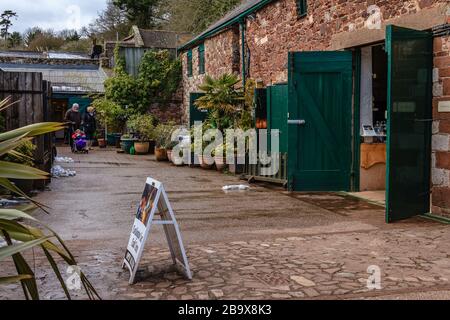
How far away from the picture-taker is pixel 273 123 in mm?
11203

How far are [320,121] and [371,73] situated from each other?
1329mm

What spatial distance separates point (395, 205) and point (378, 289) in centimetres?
317

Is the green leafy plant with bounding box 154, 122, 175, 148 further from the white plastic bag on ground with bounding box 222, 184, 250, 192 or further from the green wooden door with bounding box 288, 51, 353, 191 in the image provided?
the green wooden door with bounding box 288, 51, 353, 191

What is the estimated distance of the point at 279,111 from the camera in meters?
11.0

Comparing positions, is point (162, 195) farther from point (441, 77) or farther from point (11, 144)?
point (441, 77)

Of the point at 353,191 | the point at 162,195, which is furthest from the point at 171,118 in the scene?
the point at 162,195

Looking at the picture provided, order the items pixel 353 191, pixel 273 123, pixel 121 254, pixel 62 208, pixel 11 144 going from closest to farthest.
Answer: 1. pixel 11 144
2. pixel 121 254
3. pixel 62 208
4. pixel 353 191
5. pixel 273 123

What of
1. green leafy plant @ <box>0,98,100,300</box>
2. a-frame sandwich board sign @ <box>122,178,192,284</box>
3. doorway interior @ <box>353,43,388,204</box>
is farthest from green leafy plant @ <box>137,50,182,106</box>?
green leafy plant @ <box>0,98,100,300</box>

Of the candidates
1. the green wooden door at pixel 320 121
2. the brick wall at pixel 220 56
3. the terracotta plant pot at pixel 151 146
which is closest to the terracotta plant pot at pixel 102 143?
the terracotta plant pot at pixel 151 146

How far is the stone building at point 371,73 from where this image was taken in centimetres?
734

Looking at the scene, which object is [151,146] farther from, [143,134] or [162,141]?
Answer: [162,141]

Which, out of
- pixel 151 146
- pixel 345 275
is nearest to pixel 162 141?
pixel 151 146

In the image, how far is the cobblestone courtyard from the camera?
14.6ft

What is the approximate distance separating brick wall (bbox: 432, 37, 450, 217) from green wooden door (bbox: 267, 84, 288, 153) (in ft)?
11.5
